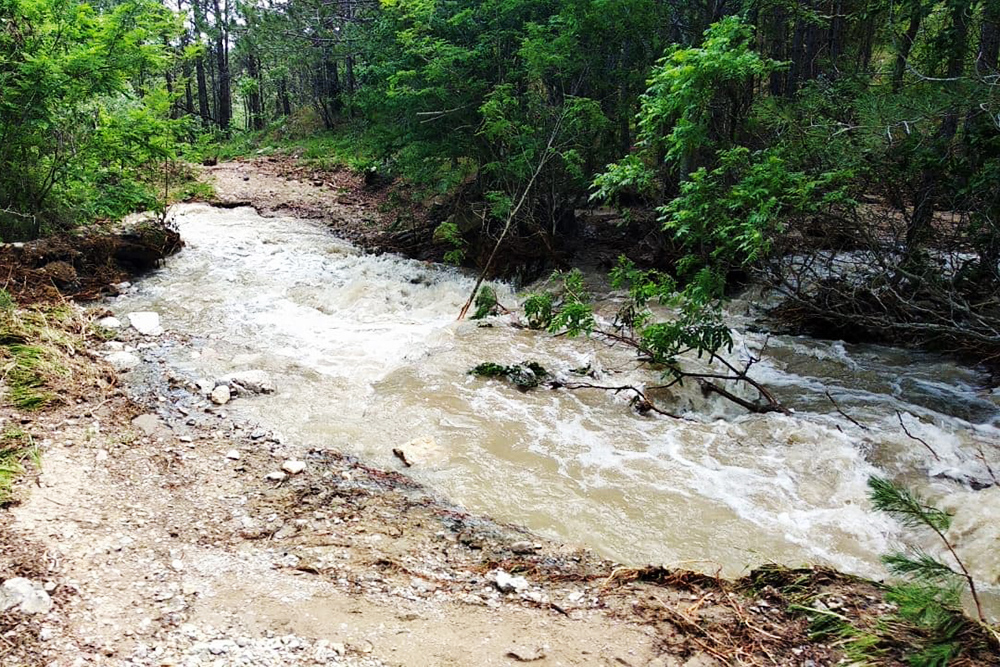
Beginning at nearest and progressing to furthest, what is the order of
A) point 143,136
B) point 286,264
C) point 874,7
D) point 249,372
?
1. point 249,372
2. point 874,7
3. point 143,136
4. point 286,264

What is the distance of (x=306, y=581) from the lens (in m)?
3.23

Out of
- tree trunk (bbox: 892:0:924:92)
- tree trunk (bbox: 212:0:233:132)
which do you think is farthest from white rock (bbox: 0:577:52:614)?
tree trunk (bbox: 212:0:233:132)

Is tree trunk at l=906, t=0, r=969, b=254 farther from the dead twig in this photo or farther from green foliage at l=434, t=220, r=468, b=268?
green foliage at l=434, t=220, r=468, b=268

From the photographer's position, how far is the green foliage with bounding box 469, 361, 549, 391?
6.39 meters

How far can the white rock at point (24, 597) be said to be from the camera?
2709 mm

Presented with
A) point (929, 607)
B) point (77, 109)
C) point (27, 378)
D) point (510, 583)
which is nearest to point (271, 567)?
point (510, 583)

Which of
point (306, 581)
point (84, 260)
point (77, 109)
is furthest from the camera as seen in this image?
point (84, 260)

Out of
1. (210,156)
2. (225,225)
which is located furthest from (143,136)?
(210,156)

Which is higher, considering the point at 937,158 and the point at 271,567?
the point at 937,158

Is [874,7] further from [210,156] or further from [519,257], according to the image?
[210,156]

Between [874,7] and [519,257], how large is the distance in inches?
245

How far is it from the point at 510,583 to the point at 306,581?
1083mm

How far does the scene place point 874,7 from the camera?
7.53 meters

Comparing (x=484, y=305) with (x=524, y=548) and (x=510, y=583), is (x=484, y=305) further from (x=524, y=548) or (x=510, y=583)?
(x=510, y=583)
